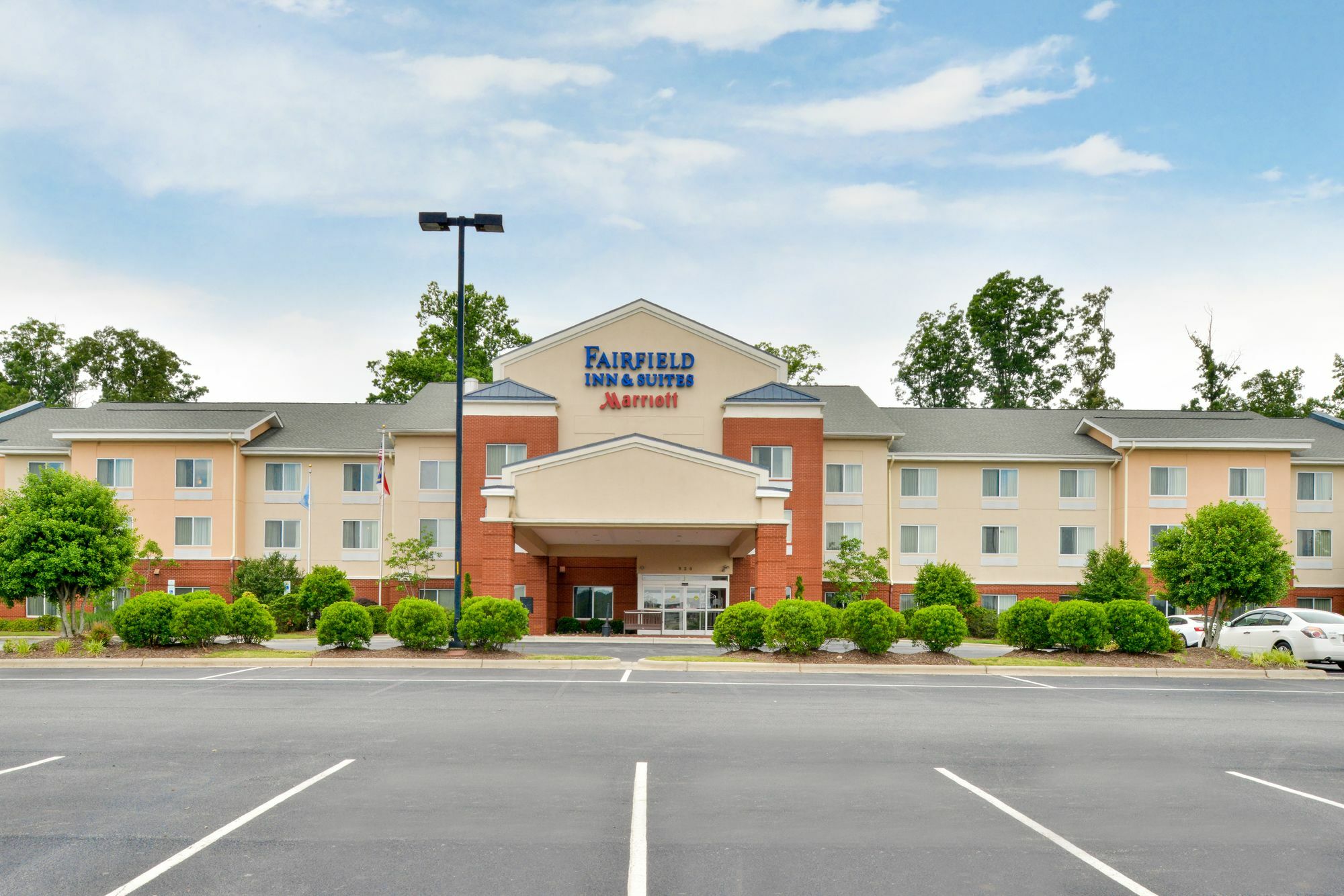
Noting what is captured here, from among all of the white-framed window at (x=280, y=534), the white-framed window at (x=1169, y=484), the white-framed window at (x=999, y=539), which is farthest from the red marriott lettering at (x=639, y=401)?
the white-framed window at (x=1169, y=484)

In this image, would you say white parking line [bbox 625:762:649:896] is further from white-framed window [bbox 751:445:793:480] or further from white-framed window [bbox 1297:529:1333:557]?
white-framed window [bbox 1297:529:1333:557]

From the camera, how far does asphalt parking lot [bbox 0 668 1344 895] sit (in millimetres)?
6844

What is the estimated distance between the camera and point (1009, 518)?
44500mm

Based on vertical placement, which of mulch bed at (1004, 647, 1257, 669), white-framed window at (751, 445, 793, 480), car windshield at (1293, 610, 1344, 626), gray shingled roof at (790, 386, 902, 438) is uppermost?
gray shingled roof at (790, 386, 902, 438)

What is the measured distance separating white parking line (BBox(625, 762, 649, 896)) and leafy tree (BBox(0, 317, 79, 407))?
253 feet

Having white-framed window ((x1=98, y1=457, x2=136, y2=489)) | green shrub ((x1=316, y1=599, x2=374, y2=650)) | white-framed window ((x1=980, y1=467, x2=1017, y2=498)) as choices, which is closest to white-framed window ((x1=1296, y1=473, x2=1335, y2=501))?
white-framed window ((x1=980, y1=467, x2=1017, y2=498))

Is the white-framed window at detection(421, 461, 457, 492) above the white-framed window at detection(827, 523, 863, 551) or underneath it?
above

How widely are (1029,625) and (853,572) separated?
15.8 metres

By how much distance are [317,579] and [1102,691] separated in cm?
2439

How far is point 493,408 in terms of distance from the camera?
39938mm

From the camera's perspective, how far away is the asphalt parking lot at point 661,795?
684cm

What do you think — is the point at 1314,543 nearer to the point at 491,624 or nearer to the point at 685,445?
the point at 685,445

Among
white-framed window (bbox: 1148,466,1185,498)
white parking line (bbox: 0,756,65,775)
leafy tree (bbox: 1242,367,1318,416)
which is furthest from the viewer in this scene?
leafy tree (bbox: 1242,367,1318,416)

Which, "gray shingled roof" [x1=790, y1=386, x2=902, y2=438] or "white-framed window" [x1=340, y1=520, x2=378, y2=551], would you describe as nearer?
"gray shingled roof" [x1=790, y1=386, x2=902, y2=438]
